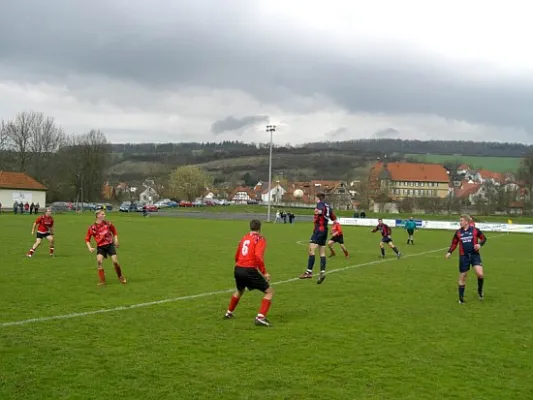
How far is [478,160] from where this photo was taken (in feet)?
526

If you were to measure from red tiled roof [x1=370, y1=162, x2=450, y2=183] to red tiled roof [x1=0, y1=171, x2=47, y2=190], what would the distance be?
76.5 m

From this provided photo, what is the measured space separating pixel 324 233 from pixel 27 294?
768cm

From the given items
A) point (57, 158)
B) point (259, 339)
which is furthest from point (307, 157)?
point (259, 339)

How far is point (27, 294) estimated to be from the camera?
12883mm

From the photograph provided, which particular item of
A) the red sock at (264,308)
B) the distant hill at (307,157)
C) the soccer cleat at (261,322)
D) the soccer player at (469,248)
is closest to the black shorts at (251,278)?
the red sock at (264,308)

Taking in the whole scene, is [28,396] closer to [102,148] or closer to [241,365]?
[241,365]

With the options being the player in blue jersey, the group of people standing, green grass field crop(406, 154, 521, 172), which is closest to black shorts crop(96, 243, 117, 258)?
the player in blue jersey

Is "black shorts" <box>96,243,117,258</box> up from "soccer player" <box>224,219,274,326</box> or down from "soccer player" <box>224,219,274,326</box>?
down

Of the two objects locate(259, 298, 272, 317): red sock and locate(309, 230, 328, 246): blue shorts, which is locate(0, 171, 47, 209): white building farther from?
locate(259, 298, 272, 317): red sock

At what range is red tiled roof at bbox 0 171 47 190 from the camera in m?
77.6

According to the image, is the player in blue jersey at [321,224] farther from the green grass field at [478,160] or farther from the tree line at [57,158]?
the green grass field at [478,160]

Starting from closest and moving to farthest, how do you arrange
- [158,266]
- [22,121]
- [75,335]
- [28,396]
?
[28,396]
[75,335]
[158,266]
[22,121]

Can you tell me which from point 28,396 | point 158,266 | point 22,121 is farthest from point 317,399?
point 22,121

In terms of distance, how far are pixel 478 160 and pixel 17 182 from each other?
12294cm
